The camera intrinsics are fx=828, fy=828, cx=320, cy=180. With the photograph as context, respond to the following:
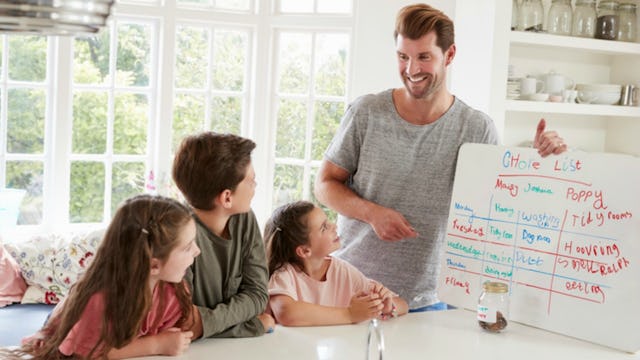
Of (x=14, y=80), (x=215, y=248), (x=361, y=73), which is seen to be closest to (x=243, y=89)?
(x=361, y=73)

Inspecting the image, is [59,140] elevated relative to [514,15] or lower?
lower

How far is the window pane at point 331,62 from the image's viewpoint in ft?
16.5

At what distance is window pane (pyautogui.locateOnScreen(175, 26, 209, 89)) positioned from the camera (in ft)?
16.5

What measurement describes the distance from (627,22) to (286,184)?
7.31 ft

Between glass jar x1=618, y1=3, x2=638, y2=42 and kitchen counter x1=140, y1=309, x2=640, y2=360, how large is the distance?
301 cm

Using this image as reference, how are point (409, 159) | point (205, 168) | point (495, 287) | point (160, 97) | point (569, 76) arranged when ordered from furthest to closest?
1. point (160, 97)
2. point (569, 76)
3. point (409, 159)
4. point (495, 287)
5. point (205, 168)

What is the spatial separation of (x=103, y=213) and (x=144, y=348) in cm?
331

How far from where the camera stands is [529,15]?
4.36 meters

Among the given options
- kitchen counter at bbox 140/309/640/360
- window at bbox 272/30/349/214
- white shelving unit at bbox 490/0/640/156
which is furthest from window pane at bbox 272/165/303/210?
kitchen counter at bbox 140/309/640/360

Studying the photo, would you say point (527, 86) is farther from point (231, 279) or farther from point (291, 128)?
point (231, 279)

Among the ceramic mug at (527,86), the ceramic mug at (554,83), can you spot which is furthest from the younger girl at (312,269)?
the ceramic mug at (554,83)

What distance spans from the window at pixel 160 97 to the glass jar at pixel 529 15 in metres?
1.03

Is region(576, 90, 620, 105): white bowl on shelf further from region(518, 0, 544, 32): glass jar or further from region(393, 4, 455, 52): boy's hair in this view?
region(393, 4, 455, 52): boy's hair

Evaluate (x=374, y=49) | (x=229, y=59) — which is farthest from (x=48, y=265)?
(x=374, y=49)
